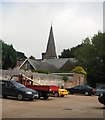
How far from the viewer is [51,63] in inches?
3578

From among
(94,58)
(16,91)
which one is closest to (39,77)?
(16,91)

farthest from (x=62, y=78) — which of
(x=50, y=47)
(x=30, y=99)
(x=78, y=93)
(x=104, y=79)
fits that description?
(x=50, y=47)

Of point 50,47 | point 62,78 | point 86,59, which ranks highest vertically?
point 50,47

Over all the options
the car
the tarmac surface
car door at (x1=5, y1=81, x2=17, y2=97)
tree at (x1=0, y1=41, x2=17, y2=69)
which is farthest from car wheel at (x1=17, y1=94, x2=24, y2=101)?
tree at (x1=0, y1=41, x2=17, y2=69)

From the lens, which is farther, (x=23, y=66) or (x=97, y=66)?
(x=23, y=66)

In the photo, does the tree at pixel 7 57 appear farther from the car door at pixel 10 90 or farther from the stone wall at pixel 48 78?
the car door at pixel 10 90

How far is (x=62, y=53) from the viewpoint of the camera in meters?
112

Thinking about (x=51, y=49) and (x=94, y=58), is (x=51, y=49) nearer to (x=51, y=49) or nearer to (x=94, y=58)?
(x=51, y=49)

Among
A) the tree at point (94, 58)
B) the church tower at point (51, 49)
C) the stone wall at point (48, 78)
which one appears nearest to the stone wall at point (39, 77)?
the stone wall at point (48, 78)

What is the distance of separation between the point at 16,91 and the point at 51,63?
67.5 m

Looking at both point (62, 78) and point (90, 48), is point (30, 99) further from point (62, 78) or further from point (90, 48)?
point (90, 48)

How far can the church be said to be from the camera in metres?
75.5

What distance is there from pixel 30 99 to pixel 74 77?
94.8ft

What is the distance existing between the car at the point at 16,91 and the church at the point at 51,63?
135 ft
